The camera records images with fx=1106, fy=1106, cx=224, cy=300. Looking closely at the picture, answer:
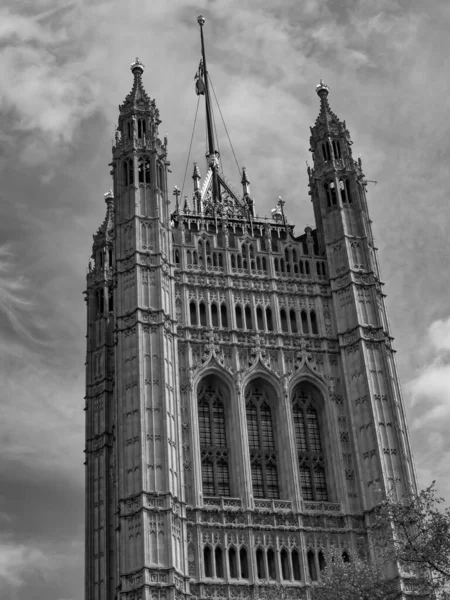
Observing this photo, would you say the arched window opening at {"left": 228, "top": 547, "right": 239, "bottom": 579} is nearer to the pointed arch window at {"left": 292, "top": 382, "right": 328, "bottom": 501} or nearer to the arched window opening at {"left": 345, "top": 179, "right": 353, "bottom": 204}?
the pointed arch window at {"left": 292, "top": 382, "right": 328, "bottom": 501}

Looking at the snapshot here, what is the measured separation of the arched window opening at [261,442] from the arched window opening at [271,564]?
2.84 metres

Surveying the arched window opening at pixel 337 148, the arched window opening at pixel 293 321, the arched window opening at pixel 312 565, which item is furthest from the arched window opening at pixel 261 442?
the arched window opening at pixel 337 148

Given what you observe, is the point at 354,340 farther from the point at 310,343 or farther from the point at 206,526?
the point at 206,526

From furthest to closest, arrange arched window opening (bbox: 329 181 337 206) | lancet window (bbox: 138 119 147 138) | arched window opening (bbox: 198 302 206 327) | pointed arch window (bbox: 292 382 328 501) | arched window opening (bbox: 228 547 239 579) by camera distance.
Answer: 1. arched window opening (bbox: 329 181 337 206)
2. lancet window (bbox: 138 119 147 138)
3. arched window opening (bbox: 198 302 206 327)
4. pointed arch window (bbox: 292 382 328 501)
5. arched window opening (bbox: 228 547 239 579)

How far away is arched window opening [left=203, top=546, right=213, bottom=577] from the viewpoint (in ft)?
146

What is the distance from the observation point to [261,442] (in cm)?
4947

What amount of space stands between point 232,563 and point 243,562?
1.81 feet

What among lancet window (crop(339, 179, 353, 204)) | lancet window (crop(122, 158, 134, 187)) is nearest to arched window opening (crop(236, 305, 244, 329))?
lancet window (crop(122, 158, 134, 187))

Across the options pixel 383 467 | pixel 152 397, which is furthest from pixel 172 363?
pixel 383 467

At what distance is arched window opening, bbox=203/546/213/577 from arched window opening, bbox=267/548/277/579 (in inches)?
99.4

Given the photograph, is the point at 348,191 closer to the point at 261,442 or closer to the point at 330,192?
the point at 330,192

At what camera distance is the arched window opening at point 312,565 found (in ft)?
150

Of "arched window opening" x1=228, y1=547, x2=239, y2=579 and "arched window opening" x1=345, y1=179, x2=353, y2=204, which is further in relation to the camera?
"arched window opening" x1=345, y1=179, x2=353, y2=204

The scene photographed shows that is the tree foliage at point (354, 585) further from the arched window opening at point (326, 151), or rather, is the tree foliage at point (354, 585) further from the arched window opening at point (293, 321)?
the arched window opening at point (326, 151)
